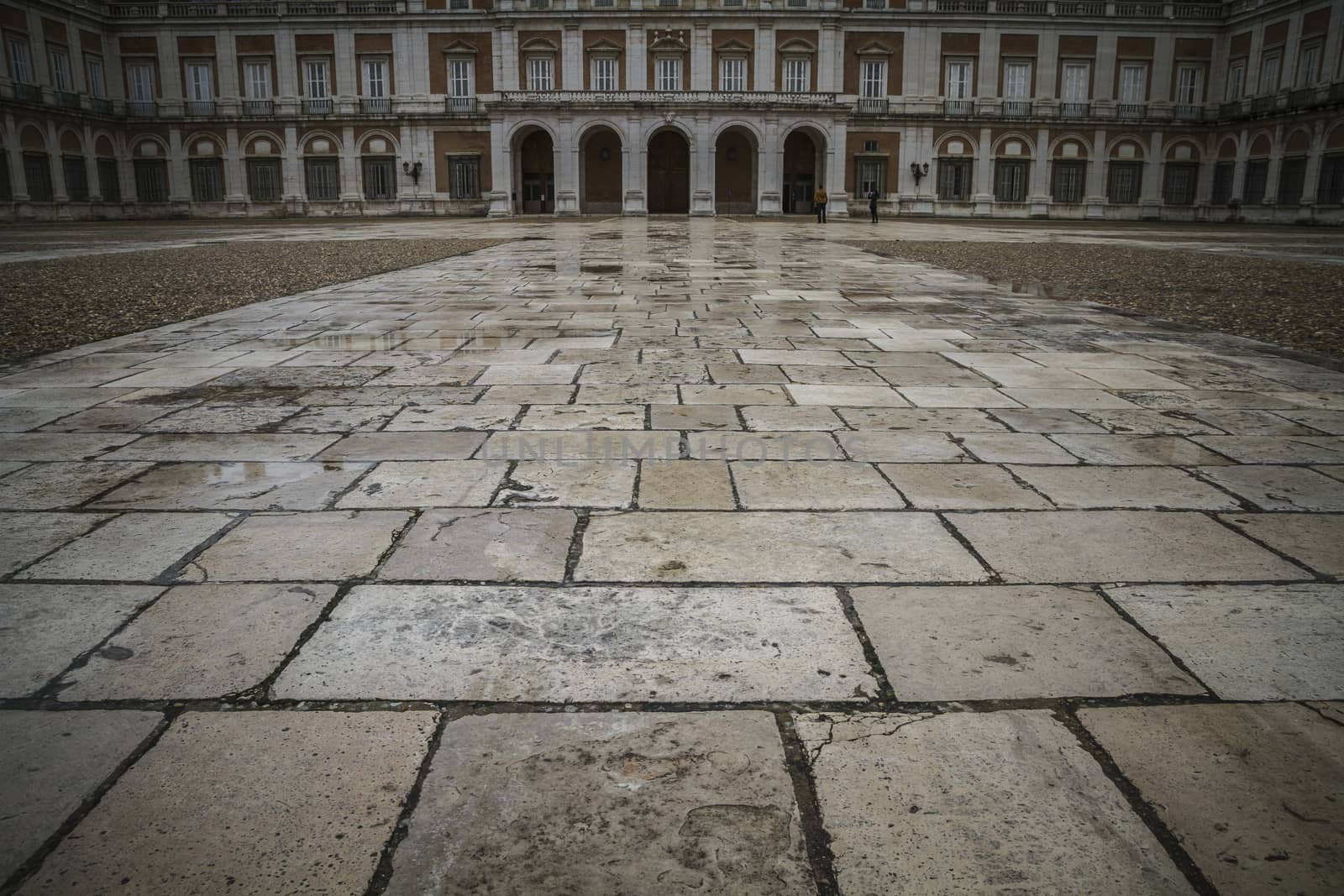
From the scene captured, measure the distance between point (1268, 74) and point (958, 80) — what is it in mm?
12124

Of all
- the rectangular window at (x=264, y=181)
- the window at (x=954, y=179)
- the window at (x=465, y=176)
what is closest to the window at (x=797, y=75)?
the window at (x=954, y=179)

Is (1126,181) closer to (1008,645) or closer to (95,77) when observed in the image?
(95,77)

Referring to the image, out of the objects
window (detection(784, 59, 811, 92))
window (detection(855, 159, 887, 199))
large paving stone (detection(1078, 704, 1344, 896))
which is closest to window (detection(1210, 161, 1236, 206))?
window (detection(855, 159, 887, 199))

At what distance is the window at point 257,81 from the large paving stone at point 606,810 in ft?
153

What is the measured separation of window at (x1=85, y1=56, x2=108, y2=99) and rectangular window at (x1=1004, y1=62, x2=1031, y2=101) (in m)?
39.6

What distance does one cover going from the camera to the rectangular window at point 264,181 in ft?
139

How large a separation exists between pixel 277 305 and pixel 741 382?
237 inches

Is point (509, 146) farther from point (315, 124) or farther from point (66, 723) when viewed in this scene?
point (66, 723)

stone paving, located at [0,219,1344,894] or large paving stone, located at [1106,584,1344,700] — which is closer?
stone paving, located at [0,219,1344,894]

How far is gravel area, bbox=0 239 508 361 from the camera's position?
8039 mm

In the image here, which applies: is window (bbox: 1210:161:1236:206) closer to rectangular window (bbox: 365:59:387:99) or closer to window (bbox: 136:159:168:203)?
rectangular window (bbox: 365:59:387:99)

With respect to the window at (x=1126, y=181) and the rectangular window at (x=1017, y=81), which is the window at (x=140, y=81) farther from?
the window at (x=1126, y=181)

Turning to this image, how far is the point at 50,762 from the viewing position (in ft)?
6.20

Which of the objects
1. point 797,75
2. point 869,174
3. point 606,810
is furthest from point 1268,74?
point 606,810
